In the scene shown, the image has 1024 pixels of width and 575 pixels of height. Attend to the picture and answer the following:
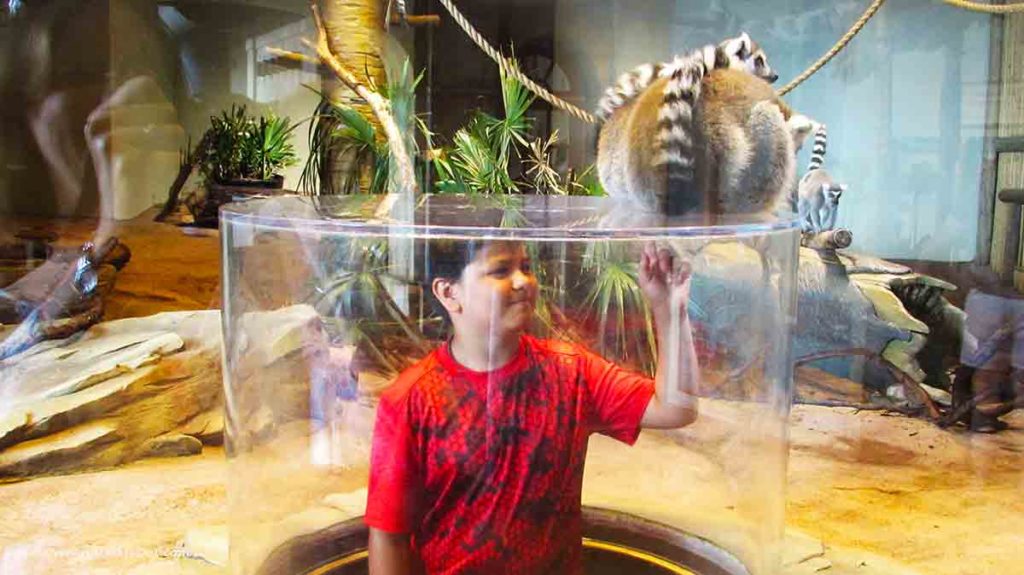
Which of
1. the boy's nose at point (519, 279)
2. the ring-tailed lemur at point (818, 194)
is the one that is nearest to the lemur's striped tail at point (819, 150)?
the ring-tailed lemur at point (818, 194)

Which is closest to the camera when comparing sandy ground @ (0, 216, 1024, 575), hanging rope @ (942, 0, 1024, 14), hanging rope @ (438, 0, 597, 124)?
sandy ground @ (0, 216, 1024, 575)

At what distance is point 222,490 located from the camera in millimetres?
1983

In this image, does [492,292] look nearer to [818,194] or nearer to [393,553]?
[393,553]

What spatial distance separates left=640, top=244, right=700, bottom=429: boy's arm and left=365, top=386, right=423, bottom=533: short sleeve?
29 cm

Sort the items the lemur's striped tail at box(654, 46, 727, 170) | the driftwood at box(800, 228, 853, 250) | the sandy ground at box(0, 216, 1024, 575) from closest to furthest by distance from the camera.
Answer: the lemur's striped tail at box(654, 46, 727, 170) → the sandy ground at box(0, 216, 1024, 575) → the driftwood at box(800, 228, 853, 250)

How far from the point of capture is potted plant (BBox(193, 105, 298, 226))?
2.03 m

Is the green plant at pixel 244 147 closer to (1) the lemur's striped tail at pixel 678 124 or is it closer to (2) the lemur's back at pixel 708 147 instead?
(2) the lemur's back at pixel 708 147

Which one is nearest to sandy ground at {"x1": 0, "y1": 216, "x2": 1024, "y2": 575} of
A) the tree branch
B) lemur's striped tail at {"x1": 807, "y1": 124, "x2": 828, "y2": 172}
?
the tree branch

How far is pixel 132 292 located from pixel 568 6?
129 centimetres

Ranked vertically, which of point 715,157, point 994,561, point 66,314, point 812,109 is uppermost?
point 812,109

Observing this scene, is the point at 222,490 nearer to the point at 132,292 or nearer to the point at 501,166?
the point at 132,292

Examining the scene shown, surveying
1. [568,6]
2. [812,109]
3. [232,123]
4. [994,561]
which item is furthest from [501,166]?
[994,561]

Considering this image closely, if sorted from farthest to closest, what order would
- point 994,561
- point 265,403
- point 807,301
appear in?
point 807,301, point 994,561, point 265,403

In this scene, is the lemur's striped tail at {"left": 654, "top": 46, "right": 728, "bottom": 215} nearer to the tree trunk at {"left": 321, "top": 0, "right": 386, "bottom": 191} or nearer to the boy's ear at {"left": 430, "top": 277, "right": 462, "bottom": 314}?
the boy's ear at {"left": 430, "top": 277, "right": 462, "bottom": 314}
